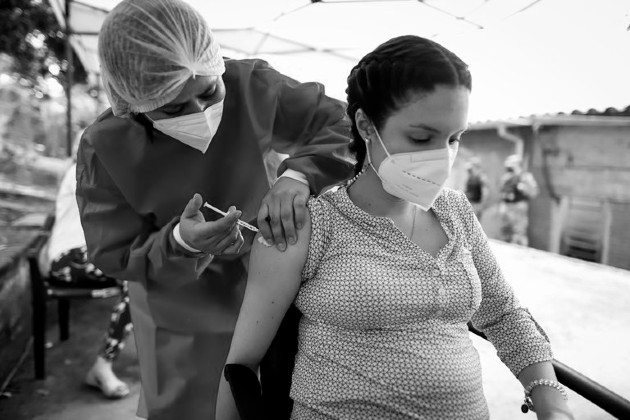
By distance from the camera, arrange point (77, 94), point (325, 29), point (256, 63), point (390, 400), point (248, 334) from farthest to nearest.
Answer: point (77, 94) < point (325, 29) < point (256, 63) < point (248, 334) < point (390, 400)

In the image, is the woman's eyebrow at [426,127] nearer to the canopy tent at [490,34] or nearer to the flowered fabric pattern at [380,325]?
the flowered fabric pattern at [380,325]

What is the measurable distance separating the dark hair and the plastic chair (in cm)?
237

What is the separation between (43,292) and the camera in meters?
2.79

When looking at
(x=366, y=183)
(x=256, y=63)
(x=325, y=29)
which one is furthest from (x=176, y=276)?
(x=325, y=29)

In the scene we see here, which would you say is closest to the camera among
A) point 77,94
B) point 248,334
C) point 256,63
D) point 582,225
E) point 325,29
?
point 248,334

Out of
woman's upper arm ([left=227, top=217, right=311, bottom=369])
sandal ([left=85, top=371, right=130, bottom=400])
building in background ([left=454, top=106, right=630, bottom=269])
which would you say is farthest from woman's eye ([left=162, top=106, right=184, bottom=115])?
building in background ([left=454, top=106, right=630, bottom=269])

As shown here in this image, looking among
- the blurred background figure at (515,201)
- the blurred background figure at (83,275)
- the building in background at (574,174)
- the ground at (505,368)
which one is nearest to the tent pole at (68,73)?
the blurred background figure at (83,275)

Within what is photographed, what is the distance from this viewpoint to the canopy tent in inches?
105

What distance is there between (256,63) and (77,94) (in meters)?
11.5

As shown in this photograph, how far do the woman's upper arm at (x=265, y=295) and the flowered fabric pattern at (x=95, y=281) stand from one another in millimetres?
1743

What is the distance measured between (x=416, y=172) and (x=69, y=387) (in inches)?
102

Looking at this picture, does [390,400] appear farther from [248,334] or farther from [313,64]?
[313,64]

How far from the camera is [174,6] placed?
125 centimetres

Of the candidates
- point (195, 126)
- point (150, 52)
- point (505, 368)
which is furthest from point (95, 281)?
point (505, 368)
